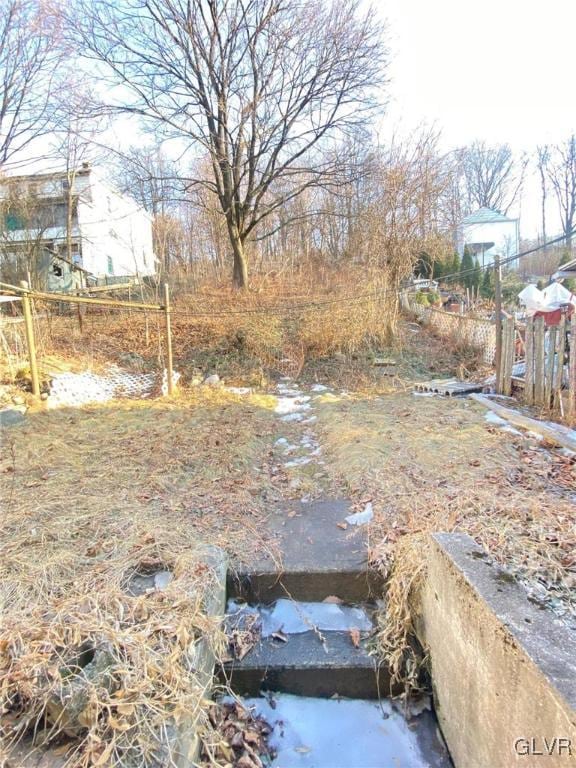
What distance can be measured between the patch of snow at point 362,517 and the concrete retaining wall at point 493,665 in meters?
0.88

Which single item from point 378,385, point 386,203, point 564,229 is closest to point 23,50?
point 386,203

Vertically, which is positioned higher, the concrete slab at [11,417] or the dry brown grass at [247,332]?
the dry brown grass at [247,332]

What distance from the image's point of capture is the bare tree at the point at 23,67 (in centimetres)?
1013

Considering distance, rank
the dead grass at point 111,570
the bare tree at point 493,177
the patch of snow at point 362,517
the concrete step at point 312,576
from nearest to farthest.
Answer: the dead grass at point 111,570, the concrete step at point 312,576, the patch of snow at point 362,517, the bare tree at point 493,177

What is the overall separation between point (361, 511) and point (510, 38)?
7995 millimetres

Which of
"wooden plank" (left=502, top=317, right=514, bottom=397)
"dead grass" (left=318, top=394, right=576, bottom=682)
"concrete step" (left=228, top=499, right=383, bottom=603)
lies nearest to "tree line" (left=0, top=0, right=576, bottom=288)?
"wooden plank" (left=502, top=317, right=514, bottom=397)

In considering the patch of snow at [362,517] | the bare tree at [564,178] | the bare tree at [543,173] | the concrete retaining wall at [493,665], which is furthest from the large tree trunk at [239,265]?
the bare tree at [543,173]

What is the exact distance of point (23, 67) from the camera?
10.7 meters

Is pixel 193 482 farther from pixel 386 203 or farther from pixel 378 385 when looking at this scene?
pixel 386 203

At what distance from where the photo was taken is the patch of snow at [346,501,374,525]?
113 inches

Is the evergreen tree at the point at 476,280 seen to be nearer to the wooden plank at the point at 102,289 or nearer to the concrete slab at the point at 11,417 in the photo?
the wooden plank at the point at 102,289

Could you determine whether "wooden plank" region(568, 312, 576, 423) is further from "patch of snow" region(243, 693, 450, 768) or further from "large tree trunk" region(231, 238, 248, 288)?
"large tree trunk" region(231, 238, 248, 288)

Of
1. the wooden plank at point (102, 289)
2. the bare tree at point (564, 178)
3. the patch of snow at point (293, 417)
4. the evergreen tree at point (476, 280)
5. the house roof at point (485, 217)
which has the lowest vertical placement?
the patch of snow at point (293, 417)

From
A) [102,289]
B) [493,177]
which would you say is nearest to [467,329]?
[102,289]
